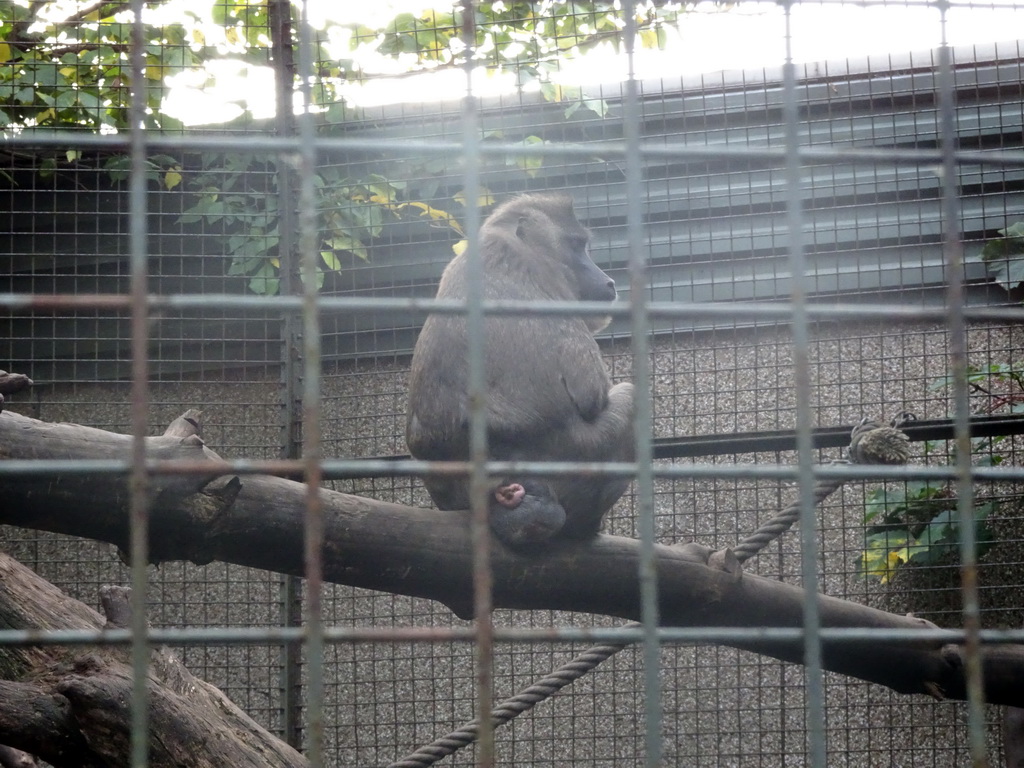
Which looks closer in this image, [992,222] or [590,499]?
[590,499]

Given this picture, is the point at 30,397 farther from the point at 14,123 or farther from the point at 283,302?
the point at 283,302

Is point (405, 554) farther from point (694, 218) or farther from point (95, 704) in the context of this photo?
point (694, 218)

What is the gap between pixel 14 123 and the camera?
5.06 m

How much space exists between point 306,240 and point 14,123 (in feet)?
14.4

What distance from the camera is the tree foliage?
4840 mm

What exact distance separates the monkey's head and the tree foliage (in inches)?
20.3

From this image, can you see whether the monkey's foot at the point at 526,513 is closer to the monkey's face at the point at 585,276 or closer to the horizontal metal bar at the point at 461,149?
the monkey's face at the point at 585,276

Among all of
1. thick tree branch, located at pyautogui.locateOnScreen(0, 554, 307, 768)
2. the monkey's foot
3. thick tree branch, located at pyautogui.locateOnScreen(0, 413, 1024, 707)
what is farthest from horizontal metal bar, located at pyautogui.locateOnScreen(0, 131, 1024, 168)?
the monkey's foot

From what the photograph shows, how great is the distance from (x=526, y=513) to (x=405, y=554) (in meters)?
0.40

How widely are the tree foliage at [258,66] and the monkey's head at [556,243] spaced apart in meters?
0.52

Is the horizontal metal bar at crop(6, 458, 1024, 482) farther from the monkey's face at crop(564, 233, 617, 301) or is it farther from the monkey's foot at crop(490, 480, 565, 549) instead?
the monkey's face at crop(564, 233, 617, 301)

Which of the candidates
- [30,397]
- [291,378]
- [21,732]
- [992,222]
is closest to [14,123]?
[30,397]

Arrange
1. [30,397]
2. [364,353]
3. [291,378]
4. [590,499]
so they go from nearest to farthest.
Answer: [590,499] → [291,378] → [364,353] → [30,397]

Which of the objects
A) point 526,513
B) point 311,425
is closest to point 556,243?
point 526,513
